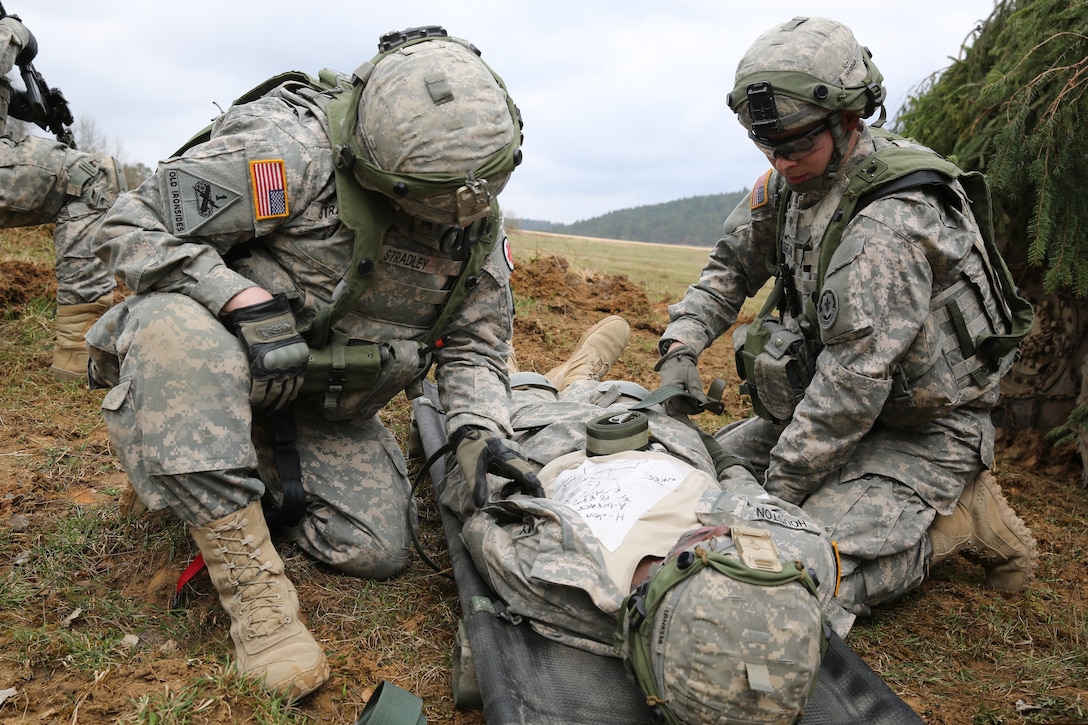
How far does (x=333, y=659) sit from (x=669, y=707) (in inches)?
43.2

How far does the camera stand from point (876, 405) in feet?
10.4

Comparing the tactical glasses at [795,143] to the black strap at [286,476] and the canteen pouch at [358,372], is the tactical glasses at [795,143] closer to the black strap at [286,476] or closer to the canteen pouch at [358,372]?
the canteen pouch at [358,372]

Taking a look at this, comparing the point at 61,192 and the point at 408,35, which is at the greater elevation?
the point at 408,35

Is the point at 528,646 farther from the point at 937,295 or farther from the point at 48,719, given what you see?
the point at 937,295

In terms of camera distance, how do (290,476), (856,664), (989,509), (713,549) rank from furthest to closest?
(989,509) < (290,476) < (856,664) < (713,549)

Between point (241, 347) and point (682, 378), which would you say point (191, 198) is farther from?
point (682, 378)

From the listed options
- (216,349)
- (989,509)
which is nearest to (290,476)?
(216,349)

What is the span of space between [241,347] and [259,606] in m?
0.77

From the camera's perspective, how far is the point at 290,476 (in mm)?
3186

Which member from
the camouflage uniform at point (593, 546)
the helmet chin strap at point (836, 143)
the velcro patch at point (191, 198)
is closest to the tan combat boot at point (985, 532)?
the camouflage uniform at point (593, 546)

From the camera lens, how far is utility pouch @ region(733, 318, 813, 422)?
3.55 m

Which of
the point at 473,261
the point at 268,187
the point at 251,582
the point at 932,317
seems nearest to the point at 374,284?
the point at 473,261

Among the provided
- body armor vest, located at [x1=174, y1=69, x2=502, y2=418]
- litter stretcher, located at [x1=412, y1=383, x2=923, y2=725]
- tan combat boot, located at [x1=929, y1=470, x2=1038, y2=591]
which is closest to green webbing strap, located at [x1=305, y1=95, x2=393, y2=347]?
body armor vest, located at [x1=174, y1=69, x2=502, y2=418]

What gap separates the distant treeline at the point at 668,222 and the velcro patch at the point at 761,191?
70751 mm
